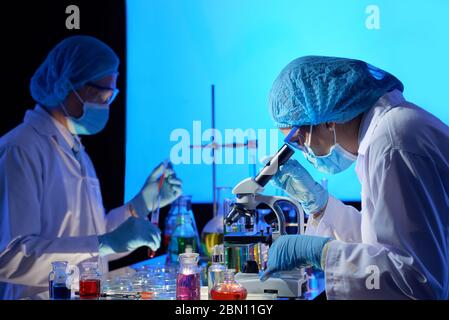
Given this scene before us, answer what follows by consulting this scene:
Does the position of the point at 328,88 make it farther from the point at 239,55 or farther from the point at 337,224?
the point at 239,55

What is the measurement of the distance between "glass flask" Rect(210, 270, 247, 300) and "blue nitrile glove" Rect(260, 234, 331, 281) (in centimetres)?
15

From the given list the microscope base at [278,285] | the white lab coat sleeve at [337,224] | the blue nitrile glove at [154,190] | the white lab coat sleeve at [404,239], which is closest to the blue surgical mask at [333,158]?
the white lab coat sleeve at [337,224]

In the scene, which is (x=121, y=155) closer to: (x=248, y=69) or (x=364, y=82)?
(x=248, y=69)

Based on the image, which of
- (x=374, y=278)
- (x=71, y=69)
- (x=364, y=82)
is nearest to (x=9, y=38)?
(x=71, y=69)

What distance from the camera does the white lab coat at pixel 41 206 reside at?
2.19 m

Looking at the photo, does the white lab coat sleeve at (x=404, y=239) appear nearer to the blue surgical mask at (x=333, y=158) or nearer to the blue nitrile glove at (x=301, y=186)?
the blue surgical mask at (x=333, y=158)

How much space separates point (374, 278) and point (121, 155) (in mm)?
1936

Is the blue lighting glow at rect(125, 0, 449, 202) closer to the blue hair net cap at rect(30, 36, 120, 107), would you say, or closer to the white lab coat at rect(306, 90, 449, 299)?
the blue hair net cap at rect(30, 36, 120, 107)

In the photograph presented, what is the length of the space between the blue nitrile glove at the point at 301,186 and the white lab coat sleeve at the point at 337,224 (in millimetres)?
38

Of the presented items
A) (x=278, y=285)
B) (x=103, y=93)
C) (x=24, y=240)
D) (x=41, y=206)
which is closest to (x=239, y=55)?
Answer: (x=103, y=93)

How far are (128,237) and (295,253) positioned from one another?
0.81m

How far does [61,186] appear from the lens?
254 centimetres

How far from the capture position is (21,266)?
2193 mm

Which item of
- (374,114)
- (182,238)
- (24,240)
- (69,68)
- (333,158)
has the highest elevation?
(69,68)
